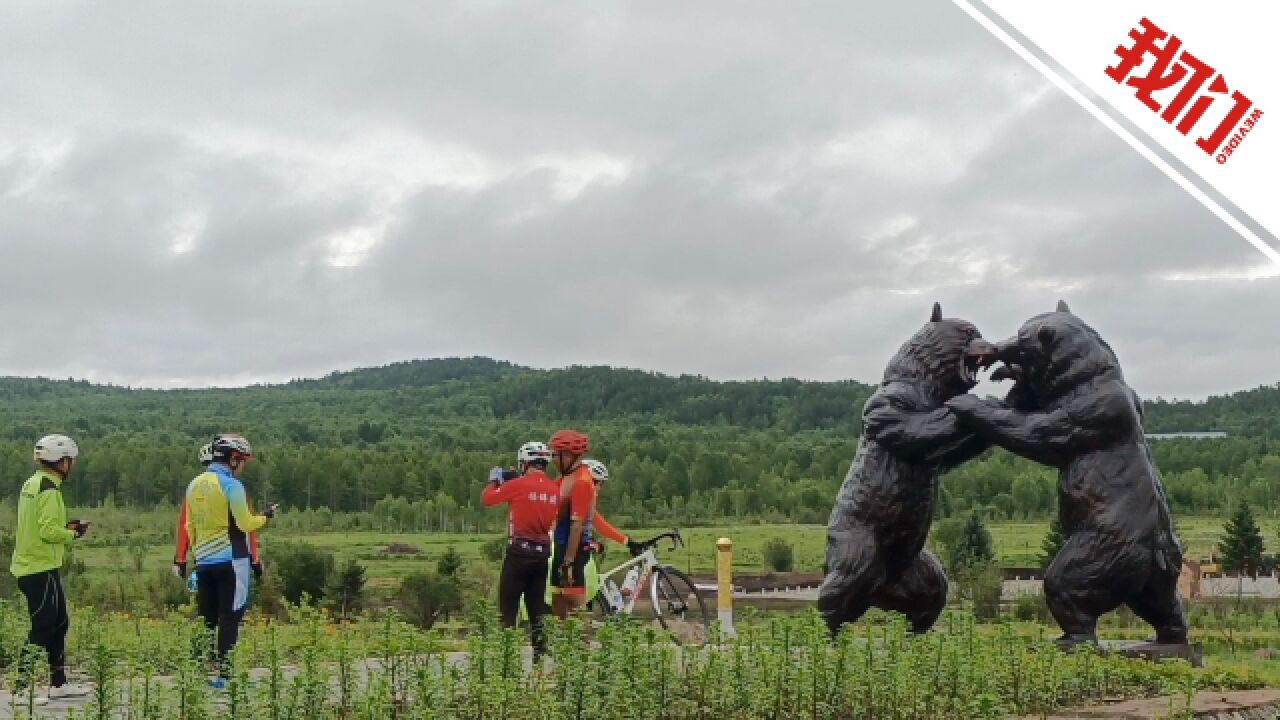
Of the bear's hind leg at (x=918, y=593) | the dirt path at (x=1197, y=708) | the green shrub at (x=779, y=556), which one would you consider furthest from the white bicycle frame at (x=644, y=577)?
the green shrub at (x=779, y=556)

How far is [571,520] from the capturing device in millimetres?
9039

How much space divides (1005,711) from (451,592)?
12.6m

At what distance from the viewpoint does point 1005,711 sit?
721cm

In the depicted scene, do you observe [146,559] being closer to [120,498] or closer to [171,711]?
[120,498]

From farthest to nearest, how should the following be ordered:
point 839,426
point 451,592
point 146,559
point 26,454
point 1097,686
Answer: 1. point 839,426
2. point 26,454
3. point 146,559
4. point 451,592
5. point 1097,686

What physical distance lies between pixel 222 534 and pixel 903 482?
470 cm

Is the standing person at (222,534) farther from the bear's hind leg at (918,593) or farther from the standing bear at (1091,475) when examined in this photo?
the standing bear at (1091,475)

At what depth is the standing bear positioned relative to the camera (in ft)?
28.0

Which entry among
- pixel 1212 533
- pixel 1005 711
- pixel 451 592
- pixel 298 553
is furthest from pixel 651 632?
pixel 1212 533

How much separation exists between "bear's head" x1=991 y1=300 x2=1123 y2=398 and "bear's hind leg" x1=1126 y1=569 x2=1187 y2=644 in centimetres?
144

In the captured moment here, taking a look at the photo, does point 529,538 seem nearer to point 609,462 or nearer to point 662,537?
point 662,537

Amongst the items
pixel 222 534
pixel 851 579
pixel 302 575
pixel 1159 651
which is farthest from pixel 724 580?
pixel 302 575

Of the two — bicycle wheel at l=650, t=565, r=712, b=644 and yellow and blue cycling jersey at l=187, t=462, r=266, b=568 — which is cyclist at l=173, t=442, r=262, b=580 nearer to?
yellow and blue cycling jersey at l=187, t=462, r=266, b=568

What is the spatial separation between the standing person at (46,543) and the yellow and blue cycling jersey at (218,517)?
2.51 ft
